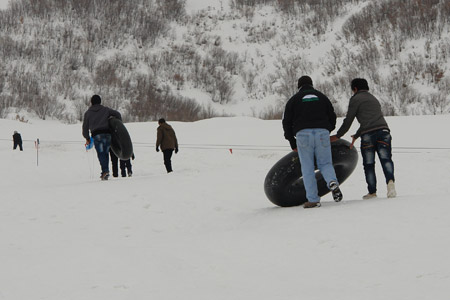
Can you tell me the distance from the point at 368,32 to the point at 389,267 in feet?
136

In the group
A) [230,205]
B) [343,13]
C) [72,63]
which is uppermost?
[343,13]

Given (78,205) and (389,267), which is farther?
(78,205)

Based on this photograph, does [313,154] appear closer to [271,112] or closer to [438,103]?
[438,103]

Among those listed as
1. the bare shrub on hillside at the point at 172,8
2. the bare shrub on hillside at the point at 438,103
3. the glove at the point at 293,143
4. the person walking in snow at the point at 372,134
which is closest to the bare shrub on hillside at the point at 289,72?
the bare shrub on hillside at the point at 438,103

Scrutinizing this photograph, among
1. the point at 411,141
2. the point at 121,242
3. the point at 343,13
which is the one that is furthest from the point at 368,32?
the point at 121,242

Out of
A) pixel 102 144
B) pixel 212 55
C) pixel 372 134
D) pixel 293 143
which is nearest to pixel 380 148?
pixel 372 134

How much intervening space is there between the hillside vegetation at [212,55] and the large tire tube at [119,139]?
88.2 feet

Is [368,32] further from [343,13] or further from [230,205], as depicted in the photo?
[230,205]

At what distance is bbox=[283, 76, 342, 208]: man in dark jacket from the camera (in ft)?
19.3

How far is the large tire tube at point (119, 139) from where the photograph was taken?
392 inches

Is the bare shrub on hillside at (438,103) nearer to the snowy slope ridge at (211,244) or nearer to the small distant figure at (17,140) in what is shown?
the small distant figure at (17,140)

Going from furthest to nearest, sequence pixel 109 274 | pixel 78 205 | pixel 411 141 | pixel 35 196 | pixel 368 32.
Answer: pixel 368 32, pixel 411 141, pixel 35 196, pixel 78 205, pixel 109 274

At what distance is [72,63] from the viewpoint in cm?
4431

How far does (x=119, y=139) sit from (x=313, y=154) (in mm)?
5301
